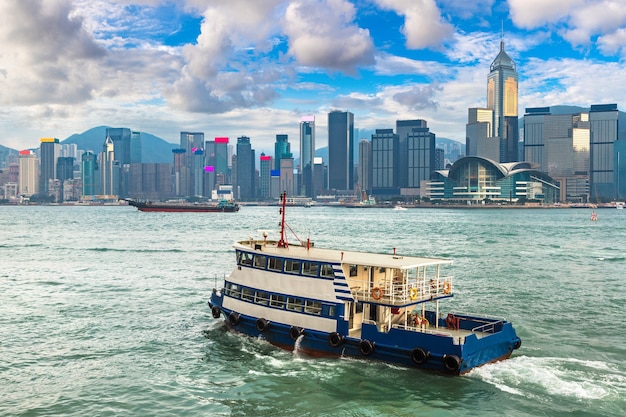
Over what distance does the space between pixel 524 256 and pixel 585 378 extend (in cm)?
4240

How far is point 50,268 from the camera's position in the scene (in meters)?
52.5

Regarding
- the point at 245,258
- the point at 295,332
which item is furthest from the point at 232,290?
the point at 295,332

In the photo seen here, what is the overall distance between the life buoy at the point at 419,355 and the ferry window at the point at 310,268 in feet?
16.6

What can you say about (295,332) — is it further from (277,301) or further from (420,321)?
(420,321)

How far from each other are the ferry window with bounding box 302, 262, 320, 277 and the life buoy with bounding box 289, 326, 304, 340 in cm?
216

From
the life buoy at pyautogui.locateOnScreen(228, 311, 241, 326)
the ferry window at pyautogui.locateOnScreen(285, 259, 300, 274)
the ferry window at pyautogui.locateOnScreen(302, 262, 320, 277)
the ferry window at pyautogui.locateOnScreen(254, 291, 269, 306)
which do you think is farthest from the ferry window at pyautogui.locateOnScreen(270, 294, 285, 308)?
the life buoy at pyautogui.locateOnScreen(228, 311, 241, 326)

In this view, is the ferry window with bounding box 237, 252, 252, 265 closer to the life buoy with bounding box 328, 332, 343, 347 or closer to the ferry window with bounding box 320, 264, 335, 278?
the ferry window with bounding box 320, 264, 335, 278

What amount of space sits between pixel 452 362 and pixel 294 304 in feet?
22.4

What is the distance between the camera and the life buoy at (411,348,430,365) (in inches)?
862

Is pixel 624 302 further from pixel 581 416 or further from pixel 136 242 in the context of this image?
pixel 136 242

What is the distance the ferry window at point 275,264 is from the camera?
26.2m

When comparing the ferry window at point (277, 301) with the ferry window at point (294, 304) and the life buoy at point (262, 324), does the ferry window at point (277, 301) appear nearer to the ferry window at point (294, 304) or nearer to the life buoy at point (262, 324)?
the ferry window at point (294, 304)

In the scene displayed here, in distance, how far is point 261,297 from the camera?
26.8 metres

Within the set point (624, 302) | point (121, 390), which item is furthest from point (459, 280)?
point (121, 390)
